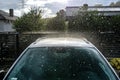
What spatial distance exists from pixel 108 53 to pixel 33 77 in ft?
35.9

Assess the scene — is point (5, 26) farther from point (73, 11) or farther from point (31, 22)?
point (73, 11)

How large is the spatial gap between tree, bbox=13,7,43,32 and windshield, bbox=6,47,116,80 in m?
21.9

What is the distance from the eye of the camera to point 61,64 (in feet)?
17.3

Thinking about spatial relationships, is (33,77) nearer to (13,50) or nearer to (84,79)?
(84,79)

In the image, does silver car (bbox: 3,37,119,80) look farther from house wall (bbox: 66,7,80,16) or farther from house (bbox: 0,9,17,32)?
house (bbox: 0,9,17,32)

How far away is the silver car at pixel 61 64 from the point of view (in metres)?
4.95

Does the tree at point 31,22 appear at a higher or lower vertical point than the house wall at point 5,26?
higher

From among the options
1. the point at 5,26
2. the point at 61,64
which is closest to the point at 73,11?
the point at 61,64

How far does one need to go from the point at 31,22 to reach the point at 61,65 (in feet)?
85.1

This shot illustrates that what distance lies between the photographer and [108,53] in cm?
1560

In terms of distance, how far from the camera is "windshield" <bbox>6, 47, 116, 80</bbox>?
4941 mm

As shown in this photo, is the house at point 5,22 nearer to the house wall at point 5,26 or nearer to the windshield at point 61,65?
the house wall at point 5,26

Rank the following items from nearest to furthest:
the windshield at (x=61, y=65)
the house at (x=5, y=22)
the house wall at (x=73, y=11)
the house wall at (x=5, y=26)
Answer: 1. the windshield at (x=61, y=65)
2. the house wall at (x=73, y=11)
3. the house at (x=5, y=22)
4. the house wall at (x=5, y=26)

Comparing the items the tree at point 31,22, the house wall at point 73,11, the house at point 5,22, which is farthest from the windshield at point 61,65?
the house at point 5,22
